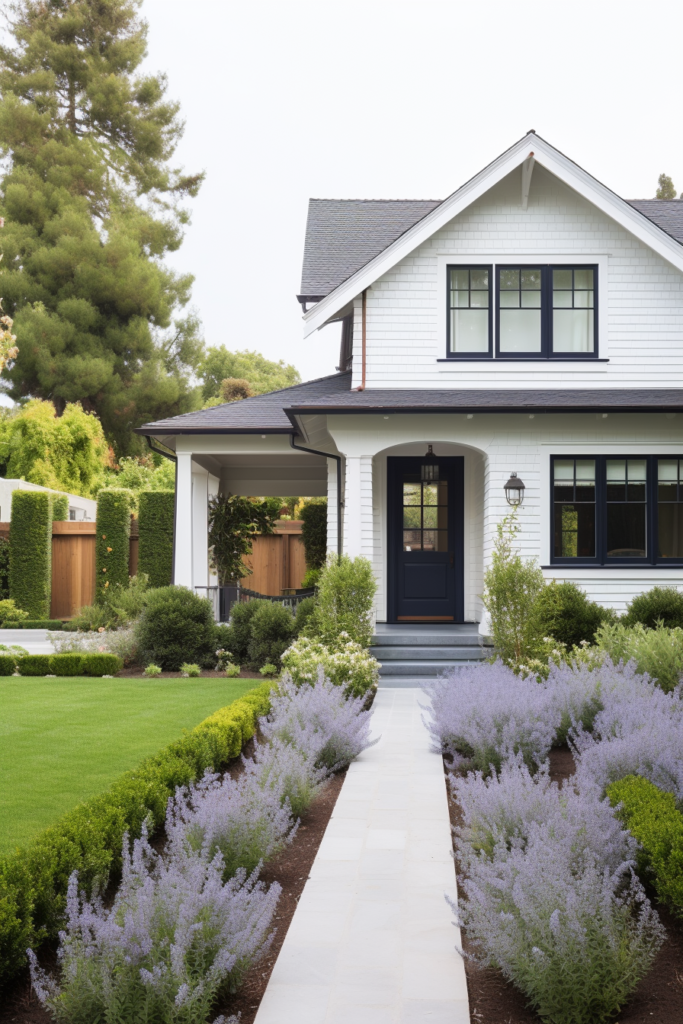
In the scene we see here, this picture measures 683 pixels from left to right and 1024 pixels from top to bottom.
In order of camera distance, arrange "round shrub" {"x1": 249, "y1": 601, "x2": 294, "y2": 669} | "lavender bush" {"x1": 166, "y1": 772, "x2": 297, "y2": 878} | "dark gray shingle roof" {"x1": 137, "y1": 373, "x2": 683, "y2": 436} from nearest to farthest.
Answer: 1. "lavender bush" {"x1": 166, "y1": 772, "x2": 297, "y2": 878}
2. "dark gray shingle roof" {"x1": 137, "y1": 373, "x2": 683, "y2": 436}
3. "round shrub" {"x1": 249, "y1": 601, "x2": 294, "y2": 669}

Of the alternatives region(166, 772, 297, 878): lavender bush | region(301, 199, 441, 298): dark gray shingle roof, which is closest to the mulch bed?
region(166, 772, 297, 878): lavender bush

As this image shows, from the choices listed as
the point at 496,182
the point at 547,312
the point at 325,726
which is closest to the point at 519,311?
the point at 547,312

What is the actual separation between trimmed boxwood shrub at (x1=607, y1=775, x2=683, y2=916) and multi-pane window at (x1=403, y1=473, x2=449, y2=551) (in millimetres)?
7574

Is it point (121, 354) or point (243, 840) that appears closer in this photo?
point (243, 840)

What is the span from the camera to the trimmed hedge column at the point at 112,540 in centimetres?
1575

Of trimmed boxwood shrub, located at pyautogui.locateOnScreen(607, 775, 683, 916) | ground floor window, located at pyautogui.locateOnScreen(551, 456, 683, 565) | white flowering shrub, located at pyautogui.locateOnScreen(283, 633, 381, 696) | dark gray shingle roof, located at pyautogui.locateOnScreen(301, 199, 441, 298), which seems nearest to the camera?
trimmed boxwood shrub, located at pyautogui.locateOnScreen(607, 775, 683, 916)

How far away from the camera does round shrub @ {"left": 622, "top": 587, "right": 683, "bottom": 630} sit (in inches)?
385

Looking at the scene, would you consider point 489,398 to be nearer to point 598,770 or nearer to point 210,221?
point 598,770

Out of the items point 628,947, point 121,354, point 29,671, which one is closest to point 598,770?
point 628,947

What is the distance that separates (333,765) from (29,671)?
19.2 feet

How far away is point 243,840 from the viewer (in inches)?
148

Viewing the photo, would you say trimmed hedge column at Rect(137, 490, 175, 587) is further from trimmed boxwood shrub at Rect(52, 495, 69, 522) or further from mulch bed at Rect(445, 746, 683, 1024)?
mulch bed at Rect(445, 746, 683, 1024)

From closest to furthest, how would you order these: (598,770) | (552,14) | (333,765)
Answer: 1. (598,770)
2. (333,765)
3. (552,14)

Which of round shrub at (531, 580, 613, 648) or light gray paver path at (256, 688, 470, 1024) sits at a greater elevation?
round shrub at (531, 580, 613, 648)
